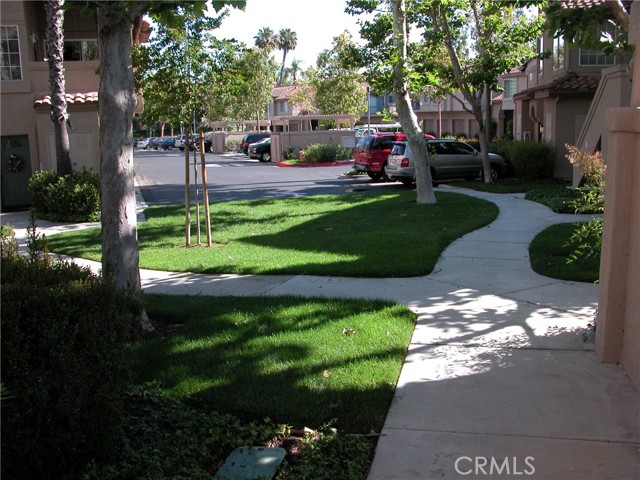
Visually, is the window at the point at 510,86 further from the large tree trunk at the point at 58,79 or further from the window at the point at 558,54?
the large tree trunk at the point at 58,79

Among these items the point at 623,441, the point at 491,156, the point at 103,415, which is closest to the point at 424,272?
the point at 623,441

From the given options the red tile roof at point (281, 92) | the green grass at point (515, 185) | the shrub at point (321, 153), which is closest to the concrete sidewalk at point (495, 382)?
the green grass at point (515, 185)

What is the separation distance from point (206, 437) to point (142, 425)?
444 millimetres

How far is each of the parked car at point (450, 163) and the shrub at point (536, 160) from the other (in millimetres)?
1534

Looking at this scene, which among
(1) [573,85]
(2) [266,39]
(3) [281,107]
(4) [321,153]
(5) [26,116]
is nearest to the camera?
(5) [26,116]

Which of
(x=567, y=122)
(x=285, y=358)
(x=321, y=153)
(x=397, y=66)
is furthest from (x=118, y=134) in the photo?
(x=321, y=153)

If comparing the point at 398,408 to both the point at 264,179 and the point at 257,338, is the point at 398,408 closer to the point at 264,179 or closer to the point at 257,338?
the point at 257,338

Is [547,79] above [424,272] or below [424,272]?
above

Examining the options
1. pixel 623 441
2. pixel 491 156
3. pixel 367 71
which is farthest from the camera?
pixel 491 156

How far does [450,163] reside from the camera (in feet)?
81.0

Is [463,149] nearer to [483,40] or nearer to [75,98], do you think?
[483,40]

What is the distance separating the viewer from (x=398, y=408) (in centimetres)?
486

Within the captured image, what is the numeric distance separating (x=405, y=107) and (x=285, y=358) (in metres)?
11.6

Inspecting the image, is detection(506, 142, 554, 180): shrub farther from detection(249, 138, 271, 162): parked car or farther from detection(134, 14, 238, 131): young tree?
detection(249, 138, 271, 162): parked car
